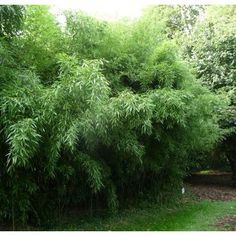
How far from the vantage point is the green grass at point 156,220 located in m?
5.28

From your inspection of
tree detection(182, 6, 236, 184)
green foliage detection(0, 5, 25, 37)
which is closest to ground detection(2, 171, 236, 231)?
tree detection(182, 6, 236, 184)

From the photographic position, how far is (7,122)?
151 inches

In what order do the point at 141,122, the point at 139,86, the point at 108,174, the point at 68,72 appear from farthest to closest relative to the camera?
the point at 139,86, the point at 108,174, the point at 141,122, the point at 68,72

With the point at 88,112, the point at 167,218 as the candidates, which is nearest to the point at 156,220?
the point at 167,218

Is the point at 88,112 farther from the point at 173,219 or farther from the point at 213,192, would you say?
the point at 213,192

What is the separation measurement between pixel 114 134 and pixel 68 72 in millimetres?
1147

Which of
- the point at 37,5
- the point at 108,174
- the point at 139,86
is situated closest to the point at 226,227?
the point at 108,174

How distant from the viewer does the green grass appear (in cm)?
528

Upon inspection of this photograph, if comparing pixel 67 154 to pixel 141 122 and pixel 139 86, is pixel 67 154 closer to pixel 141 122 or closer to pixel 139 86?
pixel 141 122

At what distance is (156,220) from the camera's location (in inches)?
230

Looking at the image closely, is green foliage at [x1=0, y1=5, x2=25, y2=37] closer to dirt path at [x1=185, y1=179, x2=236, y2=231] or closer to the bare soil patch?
the bare soil patch

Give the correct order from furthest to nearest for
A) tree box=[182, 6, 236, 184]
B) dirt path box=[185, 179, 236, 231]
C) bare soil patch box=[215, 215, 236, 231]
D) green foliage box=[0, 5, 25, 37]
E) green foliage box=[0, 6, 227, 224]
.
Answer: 1. tree box=[182, 6, 236, 184]
2. dirt path box=[185, 179, 236, 231]
3. bare soil patch box=[215, 215, 236, 231]
4. green foliage box=[0, 5, 25, 37]
5. green foliage box=[0, 6, 227, 224]

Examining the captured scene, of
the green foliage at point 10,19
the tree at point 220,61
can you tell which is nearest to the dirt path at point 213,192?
the tree at point 220,61

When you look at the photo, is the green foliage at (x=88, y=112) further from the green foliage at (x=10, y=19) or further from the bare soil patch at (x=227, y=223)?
the bare soil patch at (x=227, y=223)
